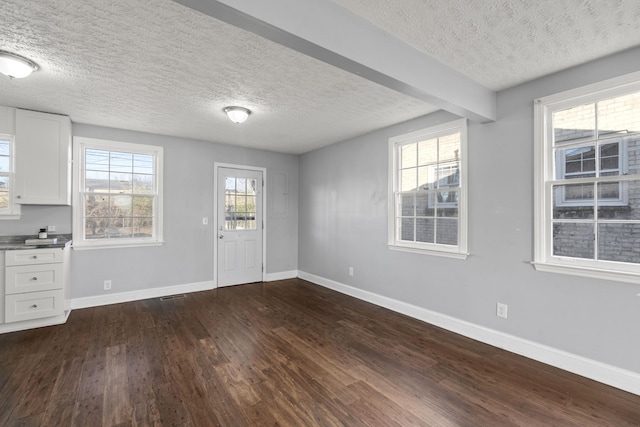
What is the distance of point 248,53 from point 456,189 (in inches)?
99.6

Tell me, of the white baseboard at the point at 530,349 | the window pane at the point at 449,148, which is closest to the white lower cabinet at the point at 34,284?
the white baseboard at the point at 530,349

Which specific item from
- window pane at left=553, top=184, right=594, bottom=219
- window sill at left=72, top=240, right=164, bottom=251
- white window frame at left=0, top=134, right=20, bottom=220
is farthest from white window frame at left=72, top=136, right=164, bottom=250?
window pane at left=553, top=184, right=594, bottom=219

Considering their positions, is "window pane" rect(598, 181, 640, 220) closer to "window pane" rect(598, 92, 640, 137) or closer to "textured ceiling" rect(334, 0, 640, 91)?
"window pane" rect(598, 92, 640, 137)

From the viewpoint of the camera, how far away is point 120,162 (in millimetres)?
4336

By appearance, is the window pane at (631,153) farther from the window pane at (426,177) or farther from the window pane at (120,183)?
the window pane at (120,183)

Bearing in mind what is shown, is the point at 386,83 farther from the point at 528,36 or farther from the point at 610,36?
the point at 610,36

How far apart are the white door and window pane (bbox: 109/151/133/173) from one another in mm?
1301

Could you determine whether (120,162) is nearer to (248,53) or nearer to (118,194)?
(118,194)

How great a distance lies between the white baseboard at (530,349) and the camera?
7.29 feet

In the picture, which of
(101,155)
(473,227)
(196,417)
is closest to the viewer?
(196,417)

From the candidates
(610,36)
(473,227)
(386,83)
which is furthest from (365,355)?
(610,36)

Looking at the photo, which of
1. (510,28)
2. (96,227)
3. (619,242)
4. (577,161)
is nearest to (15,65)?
(96,227)

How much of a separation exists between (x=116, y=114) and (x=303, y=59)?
8.86 ft

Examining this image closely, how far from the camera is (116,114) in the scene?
143 inches
